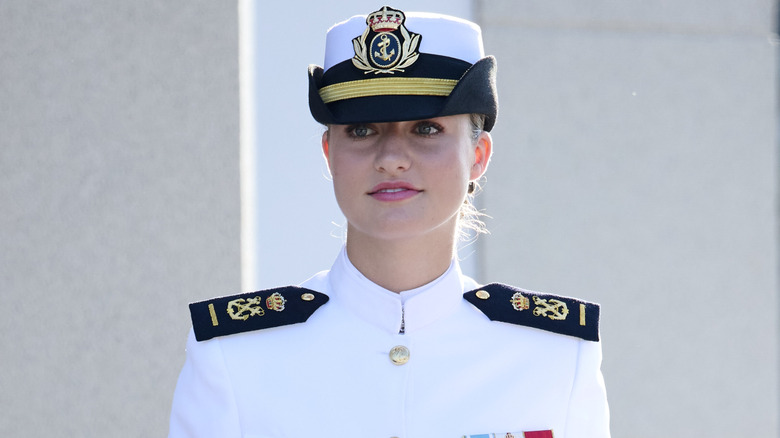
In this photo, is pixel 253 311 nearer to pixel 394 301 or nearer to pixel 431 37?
pixel 394 301

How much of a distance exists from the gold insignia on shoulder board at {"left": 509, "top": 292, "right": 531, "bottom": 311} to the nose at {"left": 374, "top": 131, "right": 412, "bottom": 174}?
46 cm

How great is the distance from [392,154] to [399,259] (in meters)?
0.25

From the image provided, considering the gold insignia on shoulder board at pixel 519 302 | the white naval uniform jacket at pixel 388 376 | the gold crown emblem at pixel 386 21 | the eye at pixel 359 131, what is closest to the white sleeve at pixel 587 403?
the white naval uniform jacket at pixel 388 376

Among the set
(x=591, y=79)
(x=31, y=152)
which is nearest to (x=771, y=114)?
(x=591, y=79)

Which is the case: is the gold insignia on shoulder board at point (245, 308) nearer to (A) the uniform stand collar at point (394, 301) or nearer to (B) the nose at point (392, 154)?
(A) the uniform stand collar at point (394, 301)

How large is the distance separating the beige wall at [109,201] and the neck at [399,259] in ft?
4.39

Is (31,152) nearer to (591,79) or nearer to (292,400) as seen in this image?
(292,400)

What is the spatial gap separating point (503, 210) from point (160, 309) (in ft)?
5.98

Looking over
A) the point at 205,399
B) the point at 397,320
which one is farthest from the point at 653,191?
the point at 205,399

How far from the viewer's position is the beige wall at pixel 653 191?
4516mm

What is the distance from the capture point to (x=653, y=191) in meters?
4.64

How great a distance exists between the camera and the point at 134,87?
3254 millimetres

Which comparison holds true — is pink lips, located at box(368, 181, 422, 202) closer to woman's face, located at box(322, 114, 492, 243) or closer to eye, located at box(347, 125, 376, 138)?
woman's face, located at box(322, 114, 492, 243)

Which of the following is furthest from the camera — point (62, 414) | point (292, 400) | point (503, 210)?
point (503, 210)
